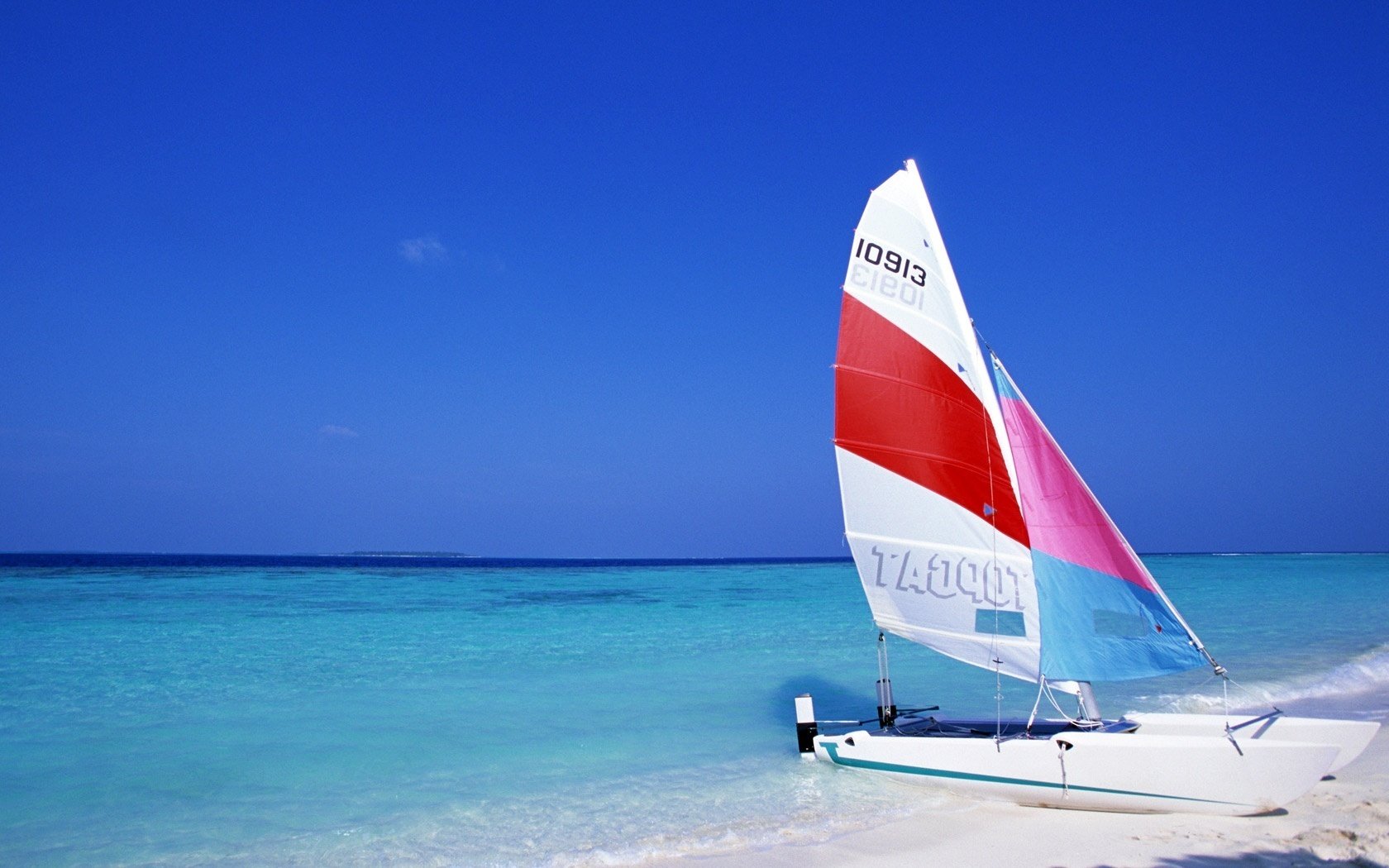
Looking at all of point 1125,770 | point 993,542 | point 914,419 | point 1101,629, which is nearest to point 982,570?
point 993,542

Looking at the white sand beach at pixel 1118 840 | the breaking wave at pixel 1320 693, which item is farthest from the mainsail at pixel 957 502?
the breaking wave at pixel 1320 693

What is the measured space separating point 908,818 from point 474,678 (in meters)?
8.46

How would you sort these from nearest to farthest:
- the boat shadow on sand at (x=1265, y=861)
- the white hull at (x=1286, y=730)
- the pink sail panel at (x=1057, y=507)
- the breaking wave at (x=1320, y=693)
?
1. the boat shadow on sand at (x=1265, y=861)
2. the white hull at (x=1286, y=730)
3. the pink sail panel at (x=1057, y=507)
4. the breaking wave at (x=1320, y=693)

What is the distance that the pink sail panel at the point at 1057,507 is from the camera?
681 centimetres

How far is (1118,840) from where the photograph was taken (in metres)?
5.42

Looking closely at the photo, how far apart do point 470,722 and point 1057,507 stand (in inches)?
275

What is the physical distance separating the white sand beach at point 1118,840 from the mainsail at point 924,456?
138 cm

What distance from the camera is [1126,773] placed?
19.6 ft

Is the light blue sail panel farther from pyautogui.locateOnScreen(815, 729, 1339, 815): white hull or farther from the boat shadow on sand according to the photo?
the boat shadow on sand

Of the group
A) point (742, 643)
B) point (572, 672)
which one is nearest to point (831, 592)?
point (742, 643)

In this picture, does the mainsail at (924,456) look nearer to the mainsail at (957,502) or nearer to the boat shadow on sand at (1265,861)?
the mainsail at (957,502)

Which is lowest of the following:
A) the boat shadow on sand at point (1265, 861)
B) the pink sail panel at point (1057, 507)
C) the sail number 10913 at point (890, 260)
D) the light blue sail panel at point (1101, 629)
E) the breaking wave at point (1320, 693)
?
the breaking wave at point (1320, 693)

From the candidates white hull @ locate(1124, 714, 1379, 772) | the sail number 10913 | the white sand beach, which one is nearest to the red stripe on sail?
the sail number 10913

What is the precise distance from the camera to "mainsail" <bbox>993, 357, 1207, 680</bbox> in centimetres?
671
